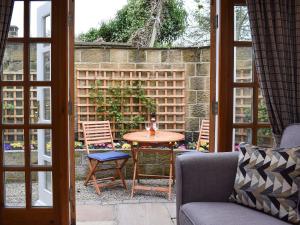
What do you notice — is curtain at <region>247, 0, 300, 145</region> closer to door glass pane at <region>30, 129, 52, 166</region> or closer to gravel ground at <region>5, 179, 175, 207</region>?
door glass pane at <region>30, 129, 52, 166</region>

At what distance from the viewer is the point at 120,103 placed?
5816mm

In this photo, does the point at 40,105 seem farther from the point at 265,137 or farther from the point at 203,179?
the point at 265,137

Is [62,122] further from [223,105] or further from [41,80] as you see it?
[223,105]

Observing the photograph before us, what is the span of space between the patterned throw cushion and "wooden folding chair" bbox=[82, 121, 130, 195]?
8.02ft

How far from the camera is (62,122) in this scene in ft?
9.41

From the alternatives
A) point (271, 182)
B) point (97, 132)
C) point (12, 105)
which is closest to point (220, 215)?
point (271, 182)

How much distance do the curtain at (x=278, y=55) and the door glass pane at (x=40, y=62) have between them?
1565 mm

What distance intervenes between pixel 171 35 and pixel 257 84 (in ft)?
12.4

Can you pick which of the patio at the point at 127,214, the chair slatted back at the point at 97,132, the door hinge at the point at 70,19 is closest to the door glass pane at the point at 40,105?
the door hinge at the point at 70,19

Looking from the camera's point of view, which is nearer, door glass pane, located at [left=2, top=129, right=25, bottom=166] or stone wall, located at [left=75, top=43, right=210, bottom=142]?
door glass pane, located at [left=2, top=129, right=25, bottom=166]

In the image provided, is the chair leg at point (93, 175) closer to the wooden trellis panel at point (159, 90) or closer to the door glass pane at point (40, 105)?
the wooden trellis panel at point (159, 90)

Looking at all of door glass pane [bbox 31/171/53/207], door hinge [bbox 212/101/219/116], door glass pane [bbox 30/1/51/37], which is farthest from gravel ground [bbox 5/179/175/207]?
door glass pane [bbox 30/1/51/37]

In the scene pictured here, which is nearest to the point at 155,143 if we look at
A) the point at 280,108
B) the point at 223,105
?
the point at 223,105

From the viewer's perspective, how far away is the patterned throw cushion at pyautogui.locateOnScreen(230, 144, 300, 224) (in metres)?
2.05
